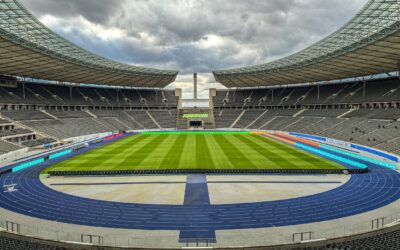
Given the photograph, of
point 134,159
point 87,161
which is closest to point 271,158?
point 134,159

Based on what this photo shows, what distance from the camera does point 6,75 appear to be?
2477 inches

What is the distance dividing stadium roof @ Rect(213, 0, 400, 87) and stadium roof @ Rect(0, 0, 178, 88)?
31.2 meters

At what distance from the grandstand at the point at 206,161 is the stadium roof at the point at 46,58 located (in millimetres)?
259

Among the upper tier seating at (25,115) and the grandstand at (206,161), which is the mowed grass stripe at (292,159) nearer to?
the grandstand at (206,161)

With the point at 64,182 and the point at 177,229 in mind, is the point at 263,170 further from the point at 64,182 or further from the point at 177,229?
the point at 64,182

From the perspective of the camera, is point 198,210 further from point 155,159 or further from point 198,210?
point 155,159

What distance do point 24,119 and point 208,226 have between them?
5377cm

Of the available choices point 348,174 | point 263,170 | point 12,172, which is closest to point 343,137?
point 348,174

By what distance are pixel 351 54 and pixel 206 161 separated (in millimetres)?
31241

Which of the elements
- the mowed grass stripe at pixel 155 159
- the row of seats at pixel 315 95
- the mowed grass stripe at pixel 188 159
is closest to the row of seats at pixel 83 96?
the row of seats at pixel 315 95

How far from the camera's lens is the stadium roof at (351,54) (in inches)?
1300

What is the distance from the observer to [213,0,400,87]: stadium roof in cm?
3302

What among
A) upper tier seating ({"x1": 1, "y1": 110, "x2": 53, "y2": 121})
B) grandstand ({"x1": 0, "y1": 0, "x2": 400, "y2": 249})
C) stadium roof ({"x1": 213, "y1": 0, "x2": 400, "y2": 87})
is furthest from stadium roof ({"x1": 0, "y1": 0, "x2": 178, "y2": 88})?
stadium roof ({"x1": 213, "y1": 0, "x2": 400, "y2": 87})

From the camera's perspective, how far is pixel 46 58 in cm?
4853
